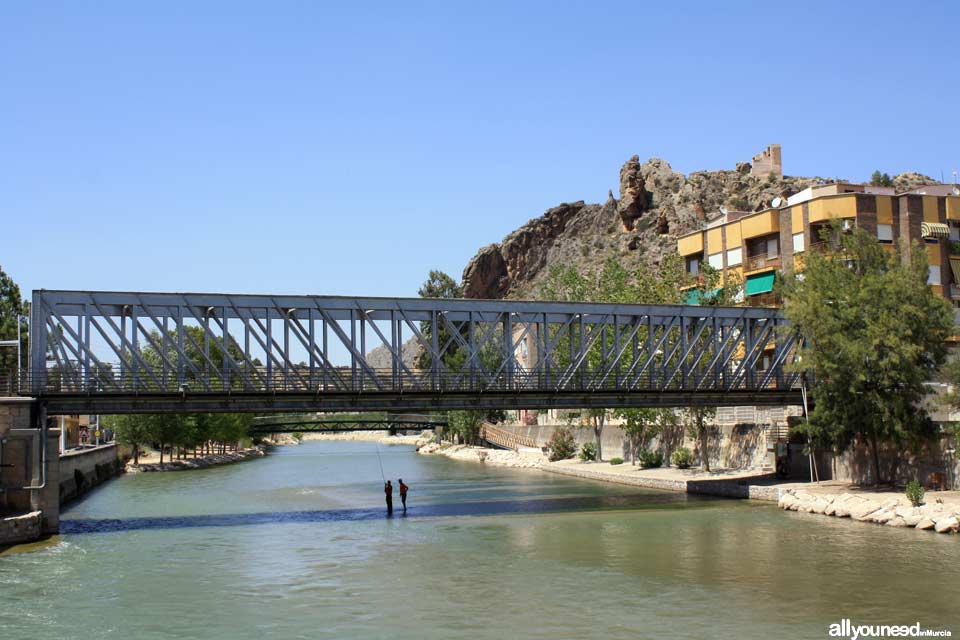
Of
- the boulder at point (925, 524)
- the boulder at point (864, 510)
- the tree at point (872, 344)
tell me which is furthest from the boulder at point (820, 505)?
the boulder at point (925, 524)

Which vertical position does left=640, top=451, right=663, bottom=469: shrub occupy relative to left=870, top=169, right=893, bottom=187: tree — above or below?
below

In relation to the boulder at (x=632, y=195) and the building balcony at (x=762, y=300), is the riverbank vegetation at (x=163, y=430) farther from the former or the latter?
the boulder at (x=632, y=195)

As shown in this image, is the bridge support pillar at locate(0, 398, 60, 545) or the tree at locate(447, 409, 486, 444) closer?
the bridge support pillar at locate(0, 398, 60, 545)

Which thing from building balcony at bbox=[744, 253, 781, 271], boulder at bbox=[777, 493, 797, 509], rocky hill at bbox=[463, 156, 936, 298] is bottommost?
boulder at bbox=[777, 493, 797, 509]

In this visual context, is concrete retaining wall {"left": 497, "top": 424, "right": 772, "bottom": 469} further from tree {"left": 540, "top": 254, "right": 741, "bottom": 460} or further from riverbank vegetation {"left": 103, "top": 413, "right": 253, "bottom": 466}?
riverbank vegetation {"left": 103, "top": 413, "right": 253, "bottom": 466}

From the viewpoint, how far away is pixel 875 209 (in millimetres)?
69750

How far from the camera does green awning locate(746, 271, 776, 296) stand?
74938 millimetres

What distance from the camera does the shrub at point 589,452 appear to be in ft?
243

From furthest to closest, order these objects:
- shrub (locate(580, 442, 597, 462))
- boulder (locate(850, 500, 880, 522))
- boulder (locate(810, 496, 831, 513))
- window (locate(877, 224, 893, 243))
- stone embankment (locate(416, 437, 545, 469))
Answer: stone embankment (locate(416, 437, 545, 469)) < shrub (locate(580, 442, 597, 462)) < window (locate(877, 224, 893, 243)) < boulder (locate(810, 496, 831, 513)) < boulder (locate(850, 500, 880, 522))

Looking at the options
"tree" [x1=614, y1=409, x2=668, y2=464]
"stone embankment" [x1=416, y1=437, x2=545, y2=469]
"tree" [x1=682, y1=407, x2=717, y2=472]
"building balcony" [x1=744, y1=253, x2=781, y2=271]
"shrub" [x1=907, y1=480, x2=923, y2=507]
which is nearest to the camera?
"shrub" [x1=907, y1=480, x2=923, y2=507]

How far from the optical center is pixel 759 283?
249 ft

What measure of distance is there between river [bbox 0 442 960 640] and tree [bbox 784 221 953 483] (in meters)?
5.06

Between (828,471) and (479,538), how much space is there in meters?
20.1

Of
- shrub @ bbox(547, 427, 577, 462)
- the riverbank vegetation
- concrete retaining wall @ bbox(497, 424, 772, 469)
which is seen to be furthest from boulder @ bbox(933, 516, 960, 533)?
the riverbank vegetation
